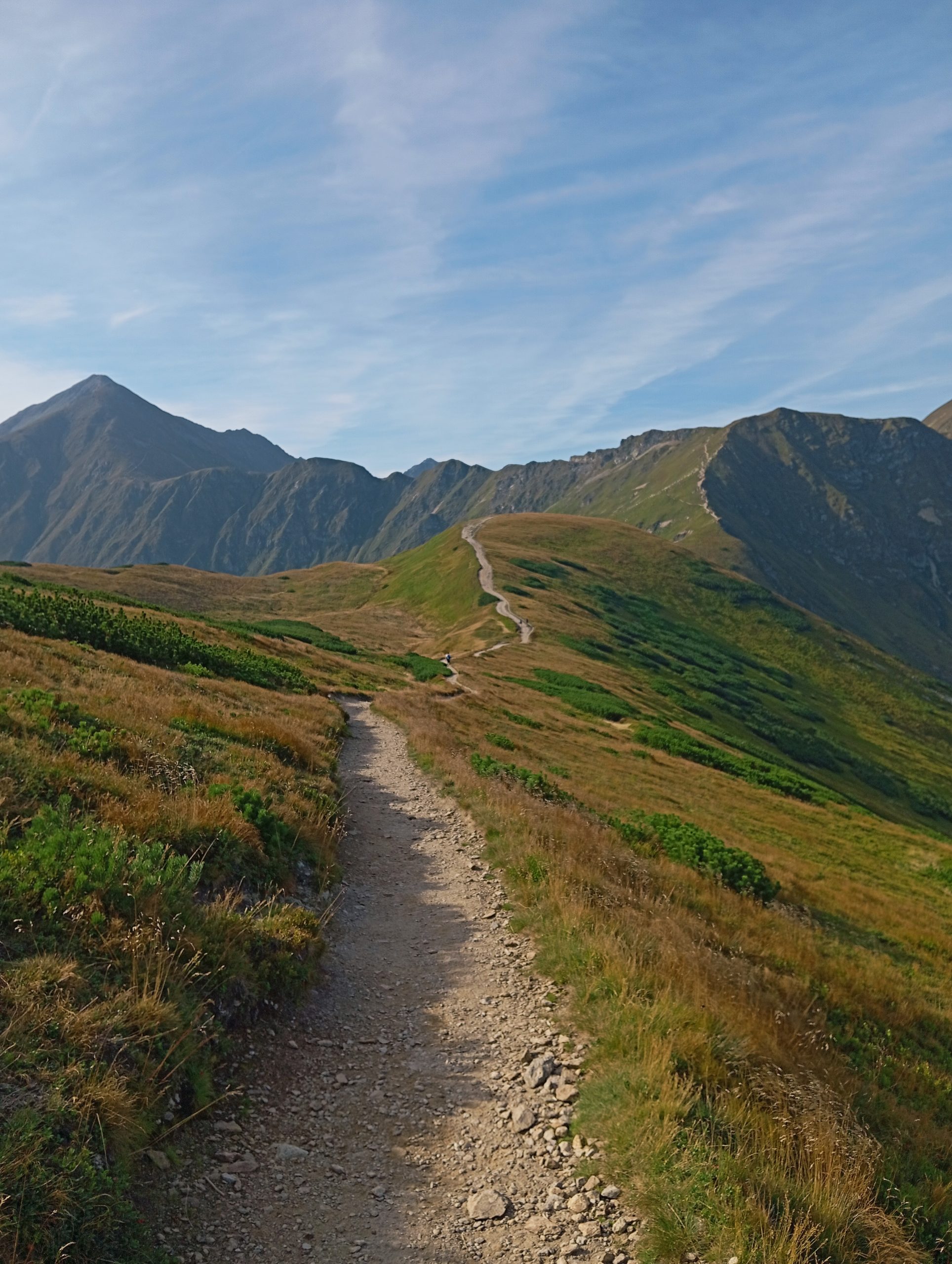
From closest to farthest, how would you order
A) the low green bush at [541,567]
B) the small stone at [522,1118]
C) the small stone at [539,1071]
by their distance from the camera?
the small stone at [522,1118]
the small stone at [539,1071]
the low green bush at [541,567]

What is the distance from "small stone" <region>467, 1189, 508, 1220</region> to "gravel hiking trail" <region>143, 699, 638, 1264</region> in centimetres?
1

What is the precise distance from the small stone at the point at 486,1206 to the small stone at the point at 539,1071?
1.30m

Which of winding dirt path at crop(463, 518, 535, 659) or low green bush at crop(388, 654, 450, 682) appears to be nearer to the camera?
low green bush at crop(388, 654, 450, 682)

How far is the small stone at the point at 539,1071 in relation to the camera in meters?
6.53

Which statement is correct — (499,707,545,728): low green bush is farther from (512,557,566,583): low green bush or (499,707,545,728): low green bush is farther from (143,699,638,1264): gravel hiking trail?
(512,557,566,583): low green bush

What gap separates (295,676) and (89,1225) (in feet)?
102

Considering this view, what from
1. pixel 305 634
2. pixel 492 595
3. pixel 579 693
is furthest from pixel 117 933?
pixel 492 595

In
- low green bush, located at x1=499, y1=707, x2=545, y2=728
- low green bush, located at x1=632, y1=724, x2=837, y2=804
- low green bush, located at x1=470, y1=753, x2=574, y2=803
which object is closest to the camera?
low green bush, located at x1=470, y1=753, x2=574, y2=803

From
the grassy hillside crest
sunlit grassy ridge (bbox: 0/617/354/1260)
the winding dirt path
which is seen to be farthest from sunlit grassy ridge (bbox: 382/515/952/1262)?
the winding dirt path

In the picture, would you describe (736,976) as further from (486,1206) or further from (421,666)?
(421,666)

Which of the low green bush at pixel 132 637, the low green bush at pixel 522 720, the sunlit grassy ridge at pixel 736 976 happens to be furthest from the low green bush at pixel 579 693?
the low green bush at pixel 132 637

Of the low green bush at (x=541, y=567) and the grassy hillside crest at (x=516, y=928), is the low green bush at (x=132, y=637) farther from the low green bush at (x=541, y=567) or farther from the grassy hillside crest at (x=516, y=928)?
the low green bush at (x=541, y=567)

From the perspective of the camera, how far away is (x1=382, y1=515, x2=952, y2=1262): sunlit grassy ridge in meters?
5.02

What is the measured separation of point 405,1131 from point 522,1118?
40.7 inches
